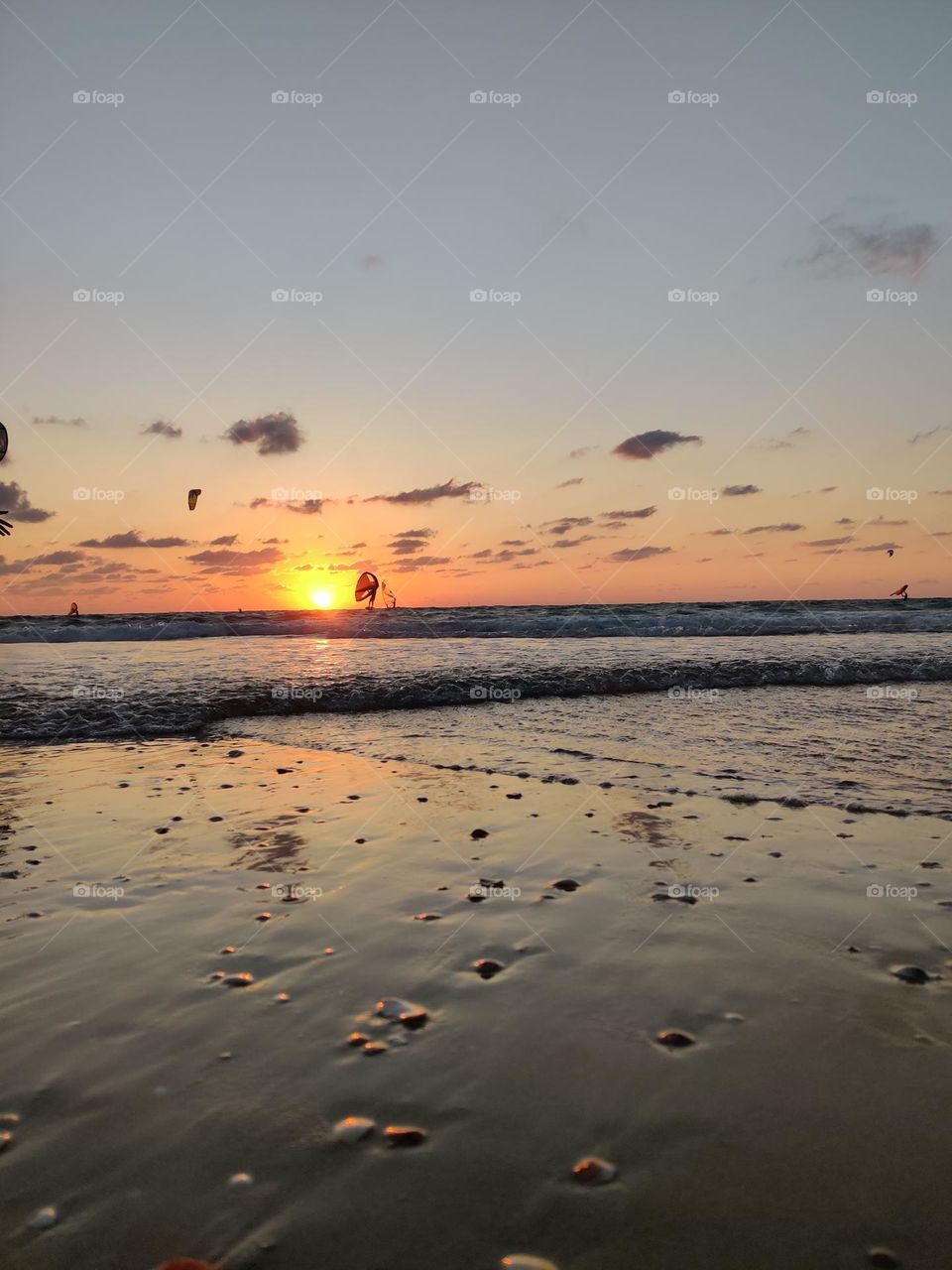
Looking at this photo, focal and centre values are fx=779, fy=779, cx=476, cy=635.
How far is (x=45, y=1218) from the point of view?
7.15ft

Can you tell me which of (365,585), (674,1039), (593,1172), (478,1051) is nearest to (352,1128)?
(478,1051)

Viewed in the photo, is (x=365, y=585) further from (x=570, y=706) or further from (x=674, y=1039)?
(x=674, y=1039)

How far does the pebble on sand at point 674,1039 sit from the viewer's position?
305 cm

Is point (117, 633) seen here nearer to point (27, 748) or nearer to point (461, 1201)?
point (27, 748)

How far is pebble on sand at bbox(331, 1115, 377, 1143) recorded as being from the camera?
2.51 m

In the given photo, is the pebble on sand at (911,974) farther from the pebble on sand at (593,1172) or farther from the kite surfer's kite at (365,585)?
the kite surfer's kite at (365,585)

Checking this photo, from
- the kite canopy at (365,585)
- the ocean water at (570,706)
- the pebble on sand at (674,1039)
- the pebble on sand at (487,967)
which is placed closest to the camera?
the pebble on sand at (674,1039)

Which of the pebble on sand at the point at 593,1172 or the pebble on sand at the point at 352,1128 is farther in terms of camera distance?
the pebble on sand at the point at 352,1128

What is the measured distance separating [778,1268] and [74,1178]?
2007 millimetres

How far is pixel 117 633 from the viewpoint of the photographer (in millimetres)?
37438

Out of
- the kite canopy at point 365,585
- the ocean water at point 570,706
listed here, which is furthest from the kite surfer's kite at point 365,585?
the ocean water at point 570,706

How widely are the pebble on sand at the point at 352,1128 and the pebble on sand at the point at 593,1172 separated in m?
0.68

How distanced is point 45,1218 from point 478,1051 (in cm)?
148

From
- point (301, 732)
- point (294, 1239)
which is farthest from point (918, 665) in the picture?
point (294, 1239)
